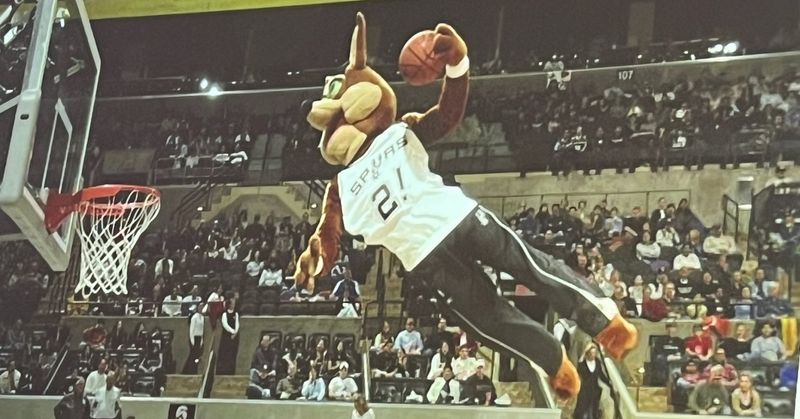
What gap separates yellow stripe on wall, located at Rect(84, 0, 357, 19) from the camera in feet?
19.1

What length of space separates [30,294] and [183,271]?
95cm

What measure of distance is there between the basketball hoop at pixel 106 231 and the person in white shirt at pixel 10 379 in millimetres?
576

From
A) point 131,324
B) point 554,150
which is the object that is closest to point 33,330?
point 131,324

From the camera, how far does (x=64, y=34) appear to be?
5836 mm

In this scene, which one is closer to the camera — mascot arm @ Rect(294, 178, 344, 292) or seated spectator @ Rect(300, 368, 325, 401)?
seated spectator @ Rect(300, 368, 325, 401)

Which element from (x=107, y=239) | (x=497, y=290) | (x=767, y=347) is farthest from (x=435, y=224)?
(x=107, y=239)

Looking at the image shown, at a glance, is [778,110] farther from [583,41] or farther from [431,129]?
[431,129]

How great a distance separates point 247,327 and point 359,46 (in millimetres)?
1633

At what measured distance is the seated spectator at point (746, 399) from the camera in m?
4.37

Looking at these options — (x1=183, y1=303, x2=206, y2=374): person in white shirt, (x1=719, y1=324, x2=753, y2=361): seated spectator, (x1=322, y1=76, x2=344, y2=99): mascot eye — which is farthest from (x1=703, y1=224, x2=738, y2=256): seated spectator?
(x1=183, y1=303, x2=206, y2=374): person in white shirt

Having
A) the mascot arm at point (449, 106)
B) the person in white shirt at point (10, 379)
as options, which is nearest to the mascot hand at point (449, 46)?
the mascot arm at point (449, 106)

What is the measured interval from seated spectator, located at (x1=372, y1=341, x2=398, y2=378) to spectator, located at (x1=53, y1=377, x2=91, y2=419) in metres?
1.63

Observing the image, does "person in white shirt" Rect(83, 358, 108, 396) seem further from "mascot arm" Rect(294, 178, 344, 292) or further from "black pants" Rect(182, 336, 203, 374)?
"mascot arm" Rect(294, 178, 344, 292)

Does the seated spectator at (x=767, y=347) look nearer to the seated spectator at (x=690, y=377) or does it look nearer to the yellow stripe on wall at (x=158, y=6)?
the seated spectator at (x=690, y=377)
